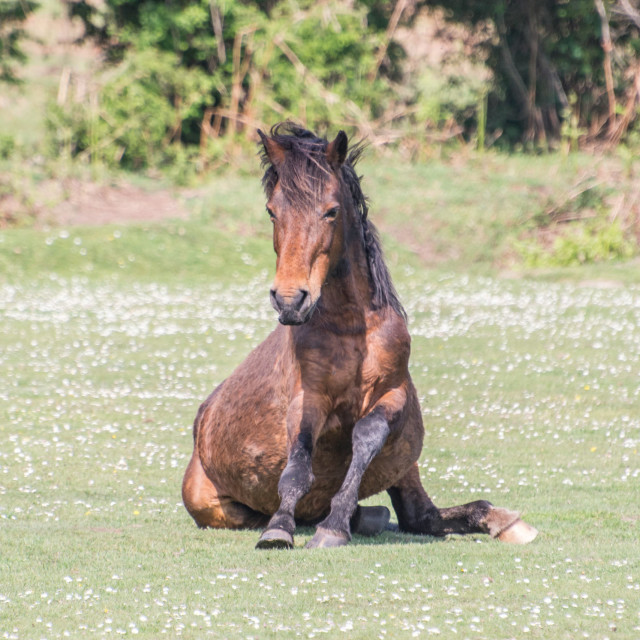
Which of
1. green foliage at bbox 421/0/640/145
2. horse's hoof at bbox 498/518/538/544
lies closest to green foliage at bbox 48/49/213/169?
green foliage at bbox 421/0/640/145

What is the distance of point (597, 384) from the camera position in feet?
40.6

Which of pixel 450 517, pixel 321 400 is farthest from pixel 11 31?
pixel 321 400

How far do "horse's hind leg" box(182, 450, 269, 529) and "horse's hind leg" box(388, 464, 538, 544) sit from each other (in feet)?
2.88

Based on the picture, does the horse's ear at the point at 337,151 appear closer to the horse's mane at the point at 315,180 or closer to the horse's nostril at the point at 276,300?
the horse's mane at the point at 315,180

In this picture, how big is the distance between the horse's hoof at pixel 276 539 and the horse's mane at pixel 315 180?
140 centimetres

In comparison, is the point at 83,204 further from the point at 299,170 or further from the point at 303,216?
the point at 303,216

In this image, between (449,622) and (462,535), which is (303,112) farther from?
(449,622)

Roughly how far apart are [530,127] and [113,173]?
11.2m

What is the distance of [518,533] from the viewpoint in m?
6.44

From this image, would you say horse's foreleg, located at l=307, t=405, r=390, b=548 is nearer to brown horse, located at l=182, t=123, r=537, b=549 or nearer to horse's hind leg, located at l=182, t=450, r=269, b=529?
brown horse, located at l=182, t=123, r=537, b=549

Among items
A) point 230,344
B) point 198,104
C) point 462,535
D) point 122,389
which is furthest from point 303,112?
point 462,535

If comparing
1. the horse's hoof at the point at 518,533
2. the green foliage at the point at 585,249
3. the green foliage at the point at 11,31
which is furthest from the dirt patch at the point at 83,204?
the horse's hoof at the point at 518,533

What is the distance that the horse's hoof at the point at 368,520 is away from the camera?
6.66 metres

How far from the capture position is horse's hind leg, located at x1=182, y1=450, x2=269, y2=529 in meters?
6.82
